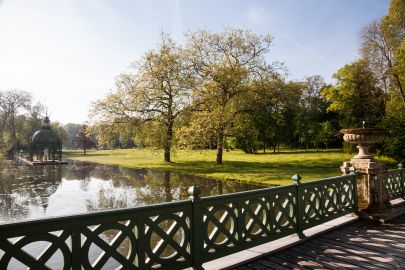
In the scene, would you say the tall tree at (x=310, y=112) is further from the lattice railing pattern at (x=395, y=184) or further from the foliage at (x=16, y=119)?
the foliage at (x=16, y=119)

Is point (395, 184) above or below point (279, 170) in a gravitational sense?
above

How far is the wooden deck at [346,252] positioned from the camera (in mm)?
5082

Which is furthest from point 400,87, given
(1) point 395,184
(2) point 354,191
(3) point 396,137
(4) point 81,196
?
(4) point 81,196

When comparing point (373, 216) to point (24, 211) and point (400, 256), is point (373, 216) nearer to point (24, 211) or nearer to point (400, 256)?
point (400, 256)

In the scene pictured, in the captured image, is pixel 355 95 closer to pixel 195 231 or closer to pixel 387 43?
pixel 387 43

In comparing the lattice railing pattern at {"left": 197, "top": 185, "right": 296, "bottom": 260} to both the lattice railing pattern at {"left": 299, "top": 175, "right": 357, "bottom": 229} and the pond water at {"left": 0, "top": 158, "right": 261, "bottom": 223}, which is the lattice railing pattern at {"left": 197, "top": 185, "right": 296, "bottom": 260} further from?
the pond water at {"left": 0, "top": 158, "right": 261, "bottom": 223}

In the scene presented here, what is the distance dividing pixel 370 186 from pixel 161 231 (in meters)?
6.40

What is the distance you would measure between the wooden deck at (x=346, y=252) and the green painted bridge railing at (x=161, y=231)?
38 centimetres

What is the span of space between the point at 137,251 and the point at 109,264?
3.34m

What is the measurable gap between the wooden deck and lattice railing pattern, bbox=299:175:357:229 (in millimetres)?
411

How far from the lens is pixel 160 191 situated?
16.8 m

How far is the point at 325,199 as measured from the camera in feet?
23.9

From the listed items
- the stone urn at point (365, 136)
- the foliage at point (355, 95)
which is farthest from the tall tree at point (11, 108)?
the stone urn at point (365, 136)

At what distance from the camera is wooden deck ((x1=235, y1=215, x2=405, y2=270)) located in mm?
5082
